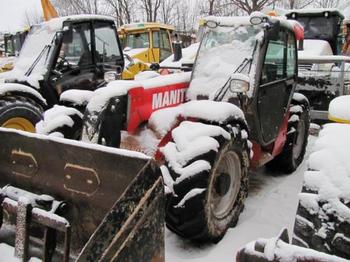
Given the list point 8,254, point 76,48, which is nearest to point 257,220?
point 8,254

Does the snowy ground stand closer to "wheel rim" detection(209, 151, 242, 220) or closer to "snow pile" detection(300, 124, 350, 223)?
"wheel rim" detection(209, 151, 242, 220)

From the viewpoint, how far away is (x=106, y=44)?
726cm

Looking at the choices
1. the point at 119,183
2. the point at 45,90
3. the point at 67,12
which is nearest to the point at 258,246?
the point at 119,183

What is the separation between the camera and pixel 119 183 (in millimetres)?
2533

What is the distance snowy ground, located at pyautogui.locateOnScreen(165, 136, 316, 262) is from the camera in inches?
142

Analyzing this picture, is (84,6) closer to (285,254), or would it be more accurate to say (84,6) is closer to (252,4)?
(252,4)

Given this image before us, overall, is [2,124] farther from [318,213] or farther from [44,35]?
[318,213]

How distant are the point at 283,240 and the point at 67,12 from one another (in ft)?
112

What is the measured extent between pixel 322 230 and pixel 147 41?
501 inches

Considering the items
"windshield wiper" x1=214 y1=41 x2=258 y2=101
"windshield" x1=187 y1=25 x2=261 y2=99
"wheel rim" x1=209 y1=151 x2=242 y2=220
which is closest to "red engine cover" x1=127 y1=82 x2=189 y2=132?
"windshield" x1=187 y1=25 x2=261 y2=99

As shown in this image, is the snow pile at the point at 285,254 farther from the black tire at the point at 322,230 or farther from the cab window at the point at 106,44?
the cab window at the point at 106,44

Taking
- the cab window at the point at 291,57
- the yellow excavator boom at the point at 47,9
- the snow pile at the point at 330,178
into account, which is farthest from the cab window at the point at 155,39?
the snow pile at the point at 330,178

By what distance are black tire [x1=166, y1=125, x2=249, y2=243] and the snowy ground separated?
0.11 metres

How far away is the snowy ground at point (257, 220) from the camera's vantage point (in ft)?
11.8
